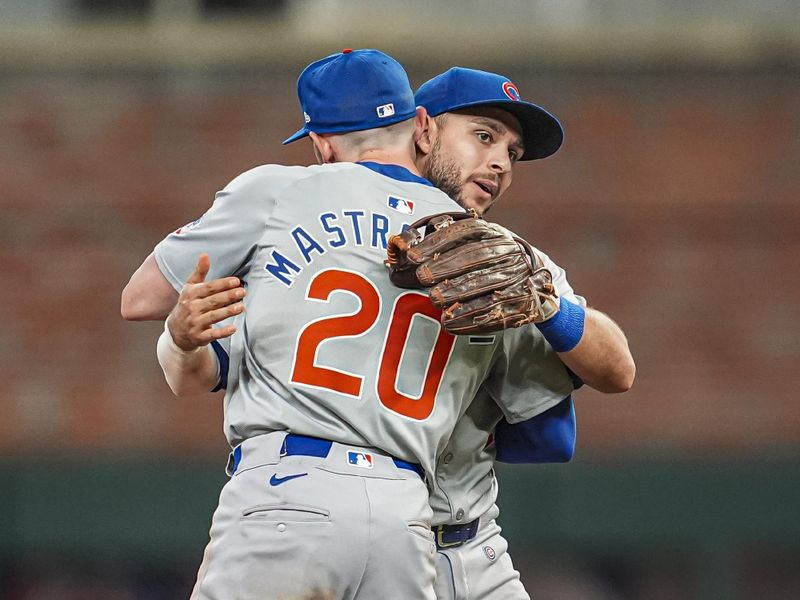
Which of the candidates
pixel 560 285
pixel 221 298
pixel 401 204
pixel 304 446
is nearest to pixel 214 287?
pixel 221 298

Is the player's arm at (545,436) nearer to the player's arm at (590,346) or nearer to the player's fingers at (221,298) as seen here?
the player's arm at (590,346)

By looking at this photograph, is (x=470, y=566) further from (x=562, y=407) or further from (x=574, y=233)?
(x=574, y=233)

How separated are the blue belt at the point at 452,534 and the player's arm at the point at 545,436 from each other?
0.74 feet

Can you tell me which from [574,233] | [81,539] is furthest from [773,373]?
[81,539]

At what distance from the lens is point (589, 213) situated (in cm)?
834

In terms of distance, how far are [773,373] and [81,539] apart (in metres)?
4.20

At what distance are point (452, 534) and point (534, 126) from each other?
1.19 metres

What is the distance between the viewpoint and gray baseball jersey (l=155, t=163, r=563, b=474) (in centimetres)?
297

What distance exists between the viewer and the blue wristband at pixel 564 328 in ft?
10.2

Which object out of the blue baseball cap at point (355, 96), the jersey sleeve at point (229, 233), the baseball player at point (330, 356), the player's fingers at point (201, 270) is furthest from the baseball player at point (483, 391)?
the player's fingers at point (201, 270)

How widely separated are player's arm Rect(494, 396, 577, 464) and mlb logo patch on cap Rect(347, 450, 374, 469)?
0.61 meters

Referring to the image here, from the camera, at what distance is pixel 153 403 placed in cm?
817

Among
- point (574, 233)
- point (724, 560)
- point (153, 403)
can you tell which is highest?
point (574, 233)

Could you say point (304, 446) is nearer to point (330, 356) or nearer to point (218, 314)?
point (330, 356)
